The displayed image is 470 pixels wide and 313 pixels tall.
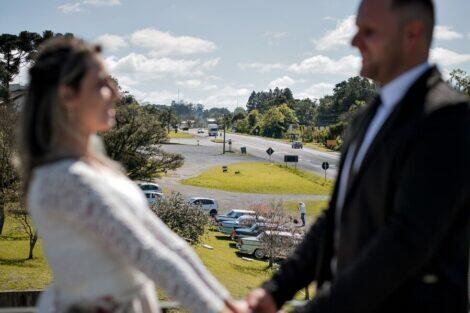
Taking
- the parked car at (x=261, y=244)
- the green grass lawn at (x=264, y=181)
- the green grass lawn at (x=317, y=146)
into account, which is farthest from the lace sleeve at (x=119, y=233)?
the green grass lawn at (x=317, y=146)

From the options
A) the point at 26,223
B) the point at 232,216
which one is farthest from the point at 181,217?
the point at 232,216

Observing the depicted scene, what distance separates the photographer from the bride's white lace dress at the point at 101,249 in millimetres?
1799

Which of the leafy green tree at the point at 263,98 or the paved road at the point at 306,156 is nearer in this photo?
the paved road at the point at 306,156

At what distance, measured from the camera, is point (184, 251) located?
6.34 ft

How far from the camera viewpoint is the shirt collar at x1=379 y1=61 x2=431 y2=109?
1.76 metres

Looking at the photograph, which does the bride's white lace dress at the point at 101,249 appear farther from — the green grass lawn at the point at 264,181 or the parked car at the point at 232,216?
the green grass lawn at the point at 264,181

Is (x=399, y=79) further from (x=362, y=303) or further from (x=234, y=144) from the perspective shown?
(x=234, y=144)

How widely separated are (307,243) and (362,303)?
2.13ft

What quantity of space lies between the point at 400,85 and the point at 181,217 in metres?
21.1

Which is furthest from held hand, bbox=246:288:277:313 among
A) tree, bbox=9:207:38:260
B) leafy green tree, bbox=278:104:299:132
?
leafy green tree, bbox=278:104:299:132

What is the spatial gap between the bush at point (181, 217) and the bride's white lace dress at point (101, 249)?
66.8 feet

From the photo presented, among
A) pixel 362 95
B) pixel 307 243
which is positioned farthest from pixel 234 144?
pixel 307 243

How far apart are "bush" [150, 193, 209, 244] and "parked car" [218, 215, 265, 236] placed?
19.9 feet

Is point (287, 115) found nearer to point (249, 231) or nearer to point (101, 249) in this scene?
point (249, 231)
